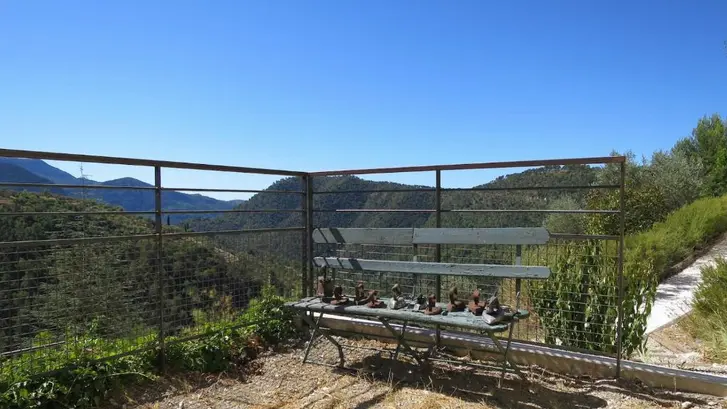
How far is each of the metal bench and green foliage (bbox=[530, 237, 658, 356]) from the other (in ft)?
2.00

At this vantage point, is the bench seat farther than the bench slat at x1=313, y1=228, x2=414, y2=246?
No

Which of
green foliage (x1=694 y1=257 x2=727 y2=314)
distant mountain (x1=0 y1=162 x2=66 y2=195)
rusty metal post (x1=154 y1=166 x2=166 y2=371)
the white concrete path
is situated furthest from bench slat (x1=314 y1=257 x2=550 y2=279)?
green foliage (x1=694 y1=257 x2=727 y2=314)

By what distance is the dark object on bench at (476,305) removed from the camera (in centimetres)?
348

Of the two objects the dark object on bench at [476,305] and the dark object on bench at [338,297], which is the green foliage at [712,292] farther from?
the dark object on bench at [338,297]

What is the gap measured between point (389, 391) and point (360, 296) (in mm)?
868

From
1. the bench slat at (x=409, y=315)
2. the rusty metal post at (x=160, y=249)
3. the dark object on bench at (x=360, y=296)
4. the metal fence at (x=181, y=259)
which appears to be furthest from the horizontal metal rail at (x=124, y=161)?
the dark object on bench at (x=360, y=296)

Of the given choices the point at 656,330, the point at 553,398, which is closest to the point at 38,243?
the point at 553,398

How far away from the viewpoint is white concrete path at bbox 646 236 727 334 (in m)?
6.98

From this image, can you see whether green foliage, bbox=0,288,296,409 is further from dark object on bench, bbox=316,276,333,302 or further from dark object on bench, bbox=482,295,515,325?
dark object on bench, bbox=482,295,515,325

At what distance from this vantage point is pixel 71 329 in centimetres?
340

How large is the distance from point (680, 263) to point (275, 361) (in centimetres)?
966

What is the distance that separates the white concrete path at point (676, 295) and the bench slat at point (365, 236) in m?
3.52

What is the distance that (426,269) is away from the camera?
3.94 m

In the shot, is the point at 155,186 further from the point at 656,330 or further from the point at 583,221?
the point at 583,221
